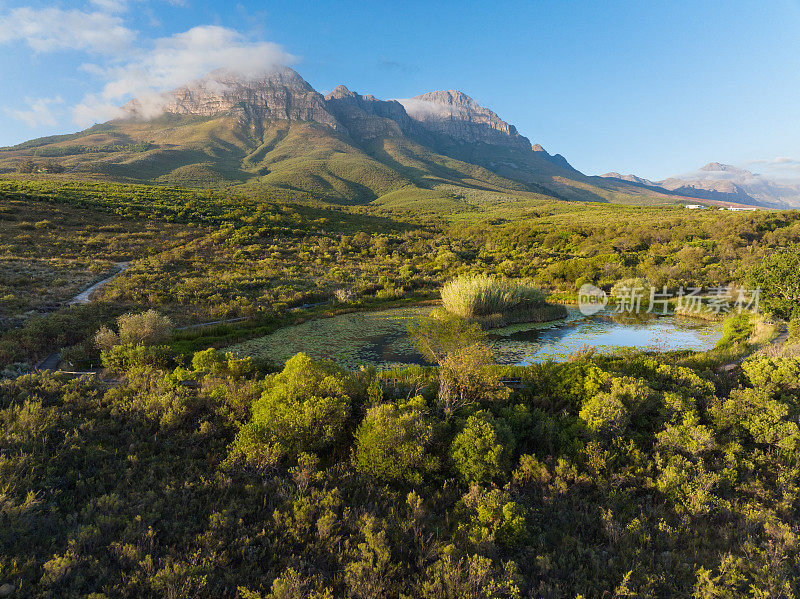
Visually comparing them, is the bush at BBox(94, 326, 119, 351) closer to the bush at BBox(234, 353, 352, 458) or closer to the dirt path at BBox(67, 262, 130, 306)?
the dirt path at BBox(67, 262, 130, 306)

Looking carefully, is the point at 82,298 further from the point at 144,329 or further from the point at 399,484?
the point at 399,484

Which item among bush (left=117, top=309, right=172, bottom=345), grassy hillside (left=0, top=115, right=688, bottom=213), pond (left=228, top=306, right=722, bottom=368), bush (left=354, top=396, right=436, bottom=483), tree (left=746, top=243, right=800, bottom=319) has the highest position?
grassy hillside (left=0, top=115, right=688, bottom=213)

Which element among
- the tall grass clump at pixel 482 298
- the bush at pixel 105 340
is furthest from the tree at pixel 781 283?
the bush at pixel 105 340

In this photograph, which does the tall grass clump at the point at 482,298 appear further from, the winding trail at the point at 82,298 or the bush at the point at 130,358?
the winding trail at the point at 82,298

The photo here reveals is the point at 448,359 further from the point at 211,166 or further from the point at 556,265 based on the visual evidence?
the point at 211,166

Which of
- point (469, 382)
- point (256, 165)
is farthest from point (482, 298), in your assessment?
point (256, 165)

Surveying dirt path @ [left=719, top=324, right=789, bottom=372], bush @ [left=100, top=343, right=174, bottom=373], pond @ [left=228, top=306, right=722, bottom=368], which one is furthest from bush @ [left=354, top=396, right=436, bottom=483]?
dirt path @ [left=719, top=324, right=789, bottom=372]
